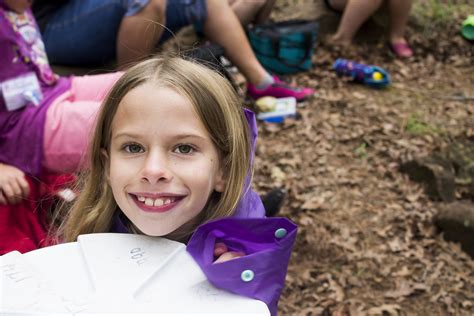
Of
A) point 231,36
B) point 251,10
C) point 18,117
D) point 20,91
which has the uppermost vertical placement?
point 20,91

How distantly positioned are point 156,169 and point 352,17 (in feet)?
13.7

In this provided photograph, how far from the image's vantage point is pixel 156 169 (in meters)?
1.38

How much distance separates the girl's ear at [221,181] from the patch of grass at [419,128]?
2.66m

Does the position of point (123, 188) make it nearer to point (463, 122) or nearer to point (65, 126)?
point (65, 126)

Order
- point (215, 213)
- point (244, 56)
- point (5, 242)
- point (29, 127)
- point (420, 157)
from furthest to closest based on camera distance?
point (244, 56)
point (420, 157)
point (29, 127)
point (5, 242)
point (215, 213)

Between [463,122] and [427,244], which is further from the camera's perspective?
[463,122]

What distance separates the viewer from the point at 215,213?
1.66 meters

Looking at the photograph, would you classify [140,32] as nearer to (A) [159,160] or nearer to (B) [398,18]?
(A) [159,160]

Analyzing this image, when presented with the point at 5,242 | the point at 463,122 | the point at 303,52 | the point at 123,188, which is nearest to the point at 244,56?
the point at 303,52

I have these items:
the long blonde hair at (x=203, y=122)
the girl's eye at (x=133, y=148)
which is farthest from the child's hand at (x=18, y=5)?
the girl's eye at (x=133, y=148)

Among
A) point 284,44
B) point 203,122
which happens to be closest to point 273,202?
point 203,122

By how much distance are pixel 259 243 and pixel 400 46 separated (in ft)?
14.1

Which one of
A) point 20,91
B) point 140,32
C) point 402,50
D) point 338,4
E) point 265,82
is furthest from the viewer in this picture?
point 338,4

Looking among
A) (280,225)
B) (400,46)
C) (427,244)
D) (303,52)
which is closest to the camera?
(280,225)
